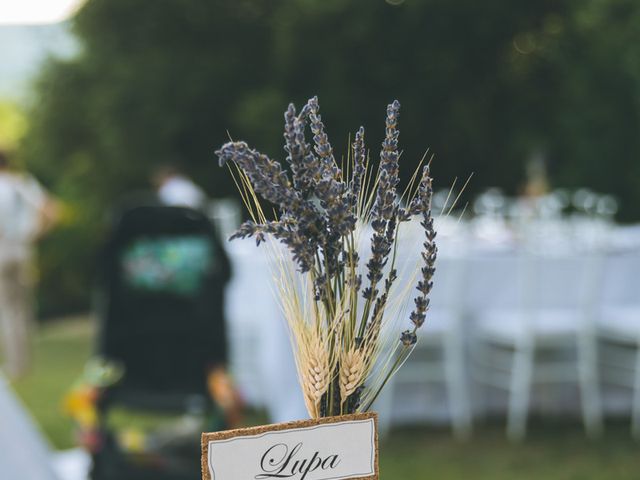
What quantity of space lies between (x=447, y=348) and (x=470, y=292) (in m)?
0.31

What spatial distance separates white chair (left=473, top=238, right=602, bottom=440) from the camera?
13.6 feet

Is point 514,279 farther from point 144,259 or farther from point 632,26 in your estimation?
point 632,26

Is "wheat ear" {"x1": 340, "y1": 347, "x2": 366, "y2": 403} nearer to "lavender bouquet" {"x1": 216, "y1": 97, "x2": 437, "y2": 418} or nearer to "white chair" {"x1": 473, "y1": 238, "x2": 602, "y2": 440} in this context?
"lavender bouquet" {"x1": 216, "y1": 97, "x2": 437, "y2": 418}

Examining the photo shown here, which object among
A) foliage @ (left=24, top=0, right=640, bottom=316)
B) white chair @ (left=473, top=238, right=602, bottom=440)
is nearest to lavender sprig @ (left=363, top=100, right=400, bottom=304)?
white chair @ (left=473, top=238, right=602, bottom=440)

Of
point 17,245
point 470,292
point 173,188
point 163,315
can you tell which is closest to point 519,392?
point 470,292

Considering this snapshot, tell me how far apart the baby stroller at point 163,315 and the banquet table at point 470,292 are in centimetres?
56

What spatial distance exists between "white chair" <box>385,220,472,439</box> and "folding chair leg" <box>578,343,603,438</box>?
22.6 inches

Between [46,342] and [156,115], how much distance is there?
272cm

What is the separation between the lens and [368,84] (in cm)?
898

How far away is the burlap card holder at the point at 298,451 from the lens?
0.86 m

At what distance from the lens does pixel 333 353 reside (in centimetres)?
90

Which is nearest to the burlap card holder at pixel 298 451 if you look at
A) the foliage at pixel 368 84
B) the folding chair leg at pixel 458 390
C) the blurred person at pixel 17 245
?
the folding chair leg at pixel 458 390

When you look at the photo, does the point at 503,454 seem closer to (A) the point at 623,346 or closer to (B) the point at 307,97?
(A) the point at 623,346

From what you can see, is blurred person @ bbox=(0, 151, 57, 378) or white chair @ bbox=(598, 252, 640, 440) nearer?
white chair @ bbox=(598, 252, 640, 440)
